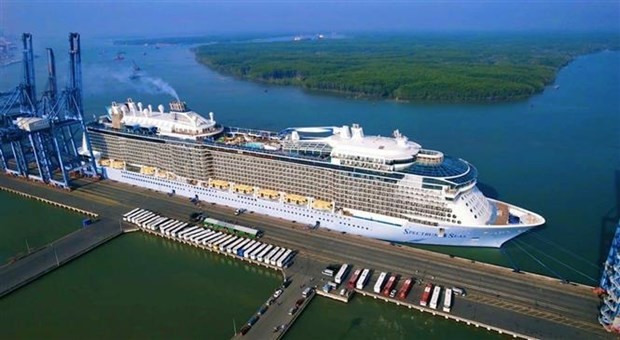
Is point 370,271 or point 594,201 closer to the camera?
point 370,271

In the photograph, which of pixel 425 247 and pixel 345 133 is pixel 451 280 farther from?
pixel 345 133

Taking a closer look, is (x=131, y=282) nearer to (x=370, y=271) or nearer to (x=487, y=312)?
(x=370, y=271)

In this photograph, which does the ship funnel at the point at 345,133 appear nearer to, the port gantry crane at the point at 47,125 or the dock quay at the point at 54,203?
the dock quay at the point at 54,203

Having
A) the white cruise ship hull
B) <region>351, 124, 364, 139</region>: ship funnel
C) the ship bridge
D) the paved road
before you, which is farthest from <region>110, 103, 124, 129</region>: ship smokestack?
the paved road

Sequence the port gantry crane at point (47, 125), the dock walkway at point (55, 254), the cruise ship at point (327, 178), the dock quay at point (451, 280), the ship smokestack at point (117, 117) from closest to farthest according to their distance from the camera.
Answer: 1. the dock quay at point (451, 280)
2. the dock walkway at point (55, 254)
3. the cruise ship at point (327, 178)
4. the port gantry crane at point (47, 125)
5. the ship smokestack at point (117, 117)

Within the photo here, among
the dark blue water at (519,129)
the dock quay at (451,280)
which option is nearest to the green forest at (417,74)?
the dark blue water at (519,129)

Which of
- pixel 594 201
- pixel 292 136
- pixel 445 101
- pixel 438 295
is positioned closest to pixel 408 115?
pixel 445 101
